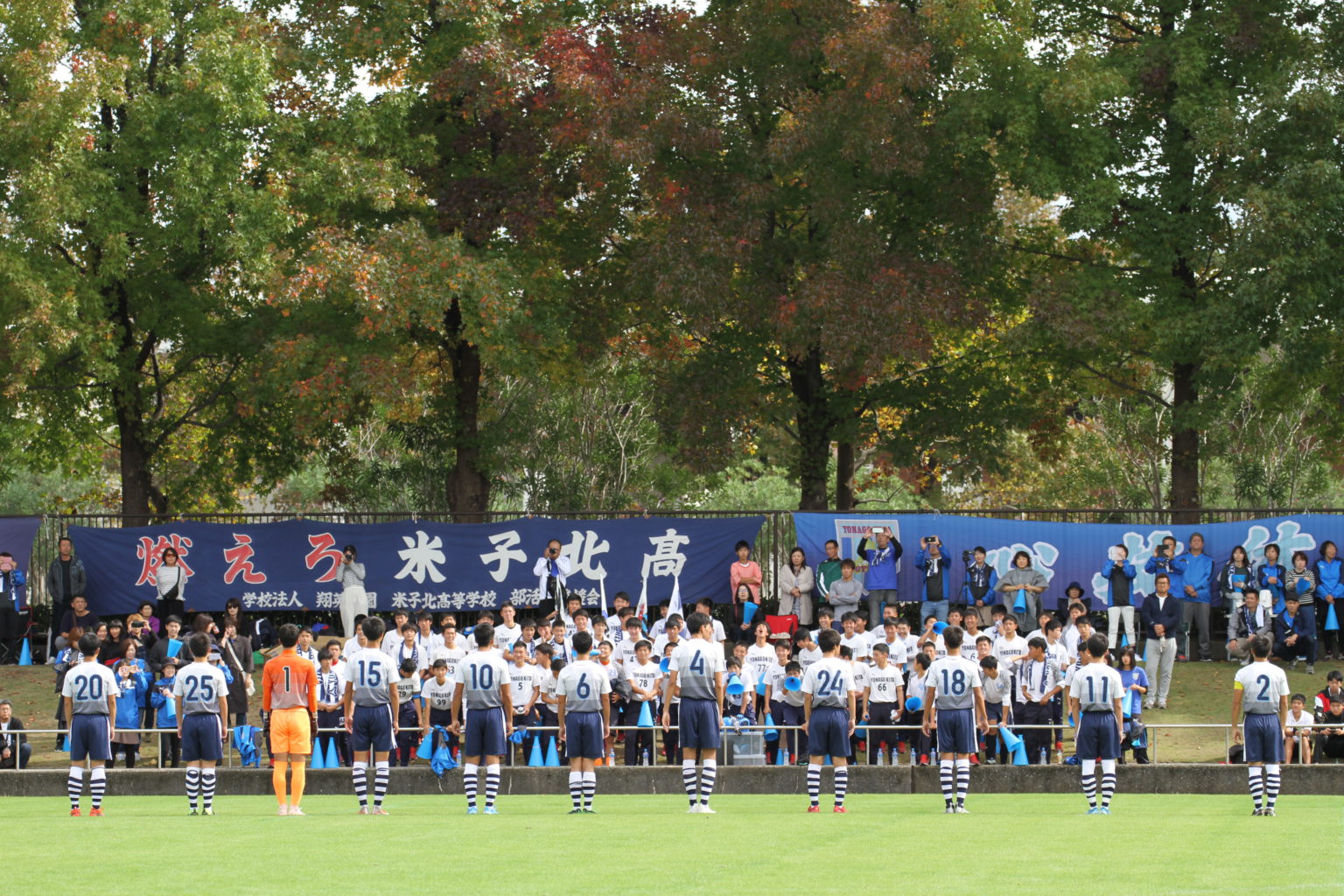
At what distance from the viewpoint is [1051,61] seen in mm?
26578

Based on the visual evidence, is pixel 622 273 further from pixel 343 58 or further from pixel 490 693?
pixel 490 693

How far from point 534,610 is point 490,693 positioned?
1009 centimetres

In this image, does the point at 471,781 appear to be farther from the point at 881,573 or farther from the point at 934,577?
the point at 934,577

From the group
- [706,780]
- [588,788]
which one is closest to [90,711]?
[588,788]

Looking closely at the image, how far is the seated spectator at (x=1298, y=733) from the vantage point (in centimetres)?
1891

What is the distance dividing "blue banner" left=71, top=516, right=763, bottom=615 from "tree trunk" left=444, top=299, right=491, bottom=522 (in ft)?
10.4

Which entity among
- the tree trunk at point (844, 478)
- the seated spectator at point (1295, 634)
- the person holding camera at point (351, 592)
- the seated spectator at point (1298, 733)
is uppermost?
the tree trunk at point (844, 478)

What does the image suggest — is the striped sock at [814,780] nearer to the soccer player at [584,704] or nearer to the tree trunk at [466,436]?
the soccer player at [584,704]

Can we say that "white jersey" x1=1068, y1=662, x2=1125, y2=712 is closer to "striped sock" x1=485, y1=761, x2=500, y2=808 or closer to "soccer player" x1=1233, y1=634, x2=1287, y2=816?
"soccer player" x1=1233, y1=634, x2=1287, y2=816

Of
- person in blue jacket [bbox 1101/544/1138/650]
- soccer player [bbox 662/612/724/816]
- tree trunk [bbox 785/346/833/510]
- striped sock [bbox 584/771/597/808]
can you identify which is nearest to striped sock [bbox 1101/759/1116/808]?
soccer player [bbox 662/612/724/816]

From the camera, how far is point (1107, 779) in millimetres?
15828

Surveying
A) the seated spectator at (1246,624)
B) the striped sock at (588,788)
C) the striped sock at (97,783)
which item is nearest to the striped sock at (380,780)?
the striped sock at (588,788)

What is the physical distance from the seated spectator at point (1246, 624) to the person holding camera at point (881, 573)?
4934mm

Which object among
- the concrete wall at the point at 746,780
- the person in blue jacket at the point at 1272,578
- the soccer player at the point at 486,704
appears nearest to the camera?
the soccer player at the point at 486,704
